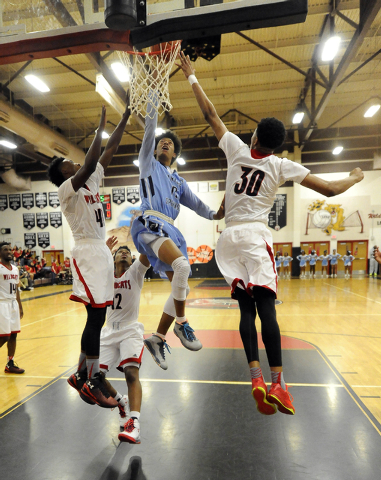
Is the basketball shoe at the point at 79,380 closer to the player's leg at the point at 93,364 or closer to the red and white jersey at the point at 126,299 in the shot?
the player's leg at the point at 93,364

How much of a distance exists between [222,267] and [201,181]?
Result: 16570mm

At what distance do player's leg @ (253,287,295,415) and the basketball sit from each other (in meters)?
17.5

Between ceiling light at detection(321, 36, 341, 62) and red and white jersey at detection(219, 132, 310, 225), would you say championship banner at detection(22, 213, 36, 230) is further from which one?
red and white jersey at detection(219, 132, 310, 225)

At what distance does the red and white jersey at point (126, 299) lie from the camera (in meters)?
3.50

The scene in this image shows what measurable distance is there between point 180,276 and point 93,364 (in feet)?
3.11

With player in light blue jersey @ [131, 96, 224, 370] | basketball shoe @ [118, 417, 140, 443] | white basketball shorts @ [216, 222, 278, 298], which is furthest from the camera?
player in light blue jersey @ [131, 96, 224, 370]

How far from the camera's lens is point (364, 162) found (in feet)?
58.6

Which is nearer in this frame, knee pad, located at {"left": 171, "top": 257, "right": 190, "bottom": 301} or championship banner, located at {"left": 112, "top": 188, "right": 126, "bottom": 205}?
knee pad, located at {"left": 171, "top": 257, "right": 190, "bottom": 301}

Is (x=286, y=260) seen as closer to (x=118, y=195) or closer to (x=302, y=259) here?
(x=302, y=259)

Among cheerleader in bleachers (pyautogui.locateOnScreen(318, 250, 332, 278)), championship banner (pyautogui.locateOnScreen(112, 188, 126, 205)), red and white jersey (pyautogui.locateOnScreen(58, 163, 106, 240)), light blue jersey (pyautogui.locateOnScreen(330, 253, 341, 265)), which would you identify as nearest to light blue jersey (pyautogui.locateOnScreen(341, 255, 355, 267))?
light blue jersey (pyautogui.locateOnScreen(330, 253, 341, 265))

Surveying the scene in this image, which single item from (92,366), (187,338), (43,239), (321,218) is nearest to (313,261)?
(321,218)

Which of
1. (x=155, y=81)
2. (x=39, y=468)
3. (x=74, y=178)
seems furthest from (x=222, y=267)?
(x=39, y=468)

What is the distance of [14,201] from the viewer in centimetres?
1992

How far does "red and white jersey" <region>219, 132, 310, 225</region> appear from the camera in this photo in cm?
237
